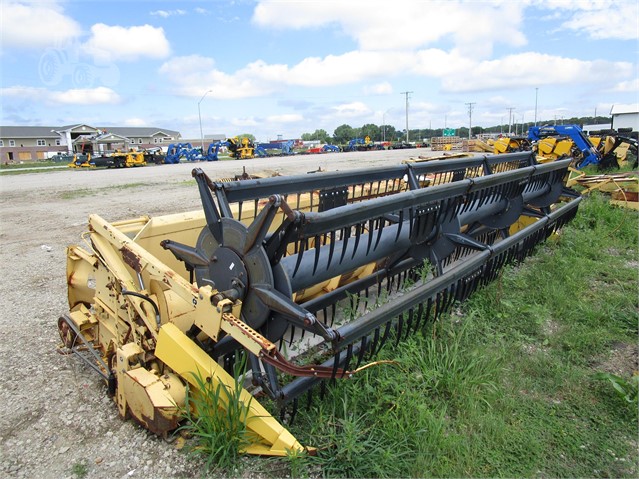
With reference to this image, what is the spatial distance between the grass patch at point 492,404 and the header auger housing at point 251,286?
Result: 0.68ft

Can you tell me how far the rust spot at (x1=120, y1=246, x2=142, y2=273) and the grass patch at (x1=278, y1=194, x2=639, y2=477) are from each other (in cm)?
124

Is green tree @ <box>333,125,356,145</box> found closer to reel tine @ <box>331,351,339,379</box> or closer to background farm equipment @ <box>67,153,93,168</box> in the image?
background farm equipment @ <box>67,153,93,168</box>

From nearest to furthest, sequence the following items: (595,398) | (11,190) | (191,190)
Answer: (595,398)
(191,190)
(11,190)

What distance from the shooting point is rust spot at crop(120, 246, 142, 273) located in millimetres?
2520

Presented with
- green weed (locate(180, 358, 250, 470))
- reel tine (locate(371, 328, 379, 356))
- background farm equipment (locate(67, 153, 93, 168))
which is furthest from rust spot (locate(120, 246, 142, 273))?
background farm equipment (locate(67, 153, 93, 168))

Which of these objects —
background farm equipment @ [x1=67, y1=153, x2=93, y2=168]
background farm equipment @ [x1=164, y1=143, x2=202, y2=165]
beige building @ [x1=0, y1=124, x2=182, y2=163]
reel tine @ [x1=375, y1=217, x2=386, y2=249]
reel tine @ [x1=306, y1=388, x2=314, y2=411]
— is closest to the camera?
reel tine @ [x1=306, y1=388, x2=314, y2=411]

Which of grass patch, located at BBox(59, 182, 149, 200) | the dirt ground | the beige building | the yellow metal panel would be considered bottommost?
the dirt ground

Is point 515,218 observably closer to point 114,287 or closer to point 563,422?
point 563,422

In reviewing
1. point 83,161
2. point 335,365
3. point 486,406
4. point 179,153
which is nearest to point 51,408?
point 335,365

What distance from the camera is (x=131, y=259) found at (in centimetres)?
257

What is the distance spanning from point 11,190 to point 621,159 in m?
21.2

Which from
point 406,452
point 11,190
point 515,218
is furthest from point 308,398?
point 11,190

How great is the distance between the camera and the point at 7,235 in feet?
26.1

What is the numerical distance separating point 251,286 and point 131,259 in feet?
2.79
